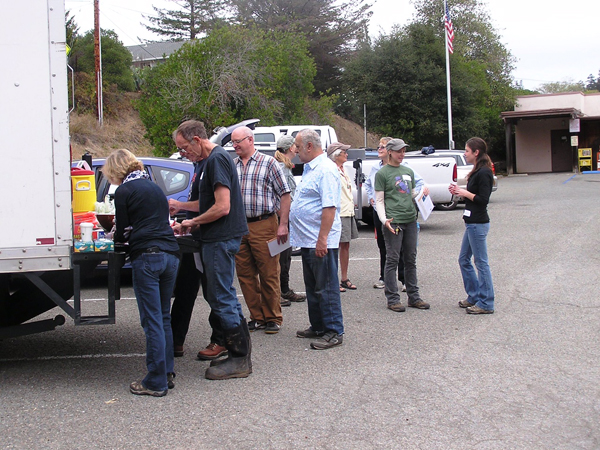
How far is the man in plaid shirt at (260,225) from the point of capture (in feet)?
21.1

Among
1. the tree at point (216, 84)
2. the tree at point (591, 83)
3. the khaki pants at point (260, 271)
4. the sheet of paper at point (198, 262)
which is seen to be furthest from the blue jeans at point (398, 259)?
the tree at point (591, 83)

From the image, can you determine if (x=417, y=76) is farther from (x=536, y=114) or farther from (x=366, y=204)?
(x=366, y=204)

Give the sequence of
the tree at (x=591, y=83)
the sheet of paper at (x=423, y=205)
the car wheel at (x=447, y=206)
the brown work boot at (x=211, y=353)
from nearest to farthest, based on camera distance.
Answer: the brown work boot at (x=211, y=353), the sheet of paper at (x=423, y=205), the car wheel at (x=447, y=206), the tree at (x=591, y=83)

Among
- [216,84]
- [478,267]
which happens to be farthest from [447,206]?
[478,267]

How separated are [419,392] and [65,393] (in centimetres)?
271

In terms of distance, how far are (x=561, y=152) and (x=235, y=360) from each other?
138 feet

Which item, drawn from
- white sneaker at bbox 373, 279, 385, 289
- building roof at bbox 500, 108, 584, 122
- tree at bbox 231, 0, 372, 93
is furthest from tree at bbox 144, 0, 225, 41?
white sneaker at bbox 373, 279, 385, 289

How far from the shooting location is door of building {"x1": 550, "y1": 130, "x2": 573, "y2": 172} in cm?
4288

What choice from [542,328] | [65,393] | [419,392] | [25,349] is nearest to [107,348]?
[25,349]

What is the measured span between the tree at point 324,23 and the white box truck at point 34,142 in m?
39.3

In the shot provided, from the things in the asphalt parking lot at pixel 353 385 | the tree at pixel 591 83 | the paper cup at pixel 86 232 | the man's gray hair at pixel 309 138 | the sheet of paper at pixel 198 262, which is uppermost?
the tree at pixel 591 83

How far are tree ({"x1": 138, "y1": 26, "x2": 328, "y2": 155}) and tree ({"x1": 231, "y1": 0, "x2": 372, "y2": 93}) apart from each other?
58.1 ft

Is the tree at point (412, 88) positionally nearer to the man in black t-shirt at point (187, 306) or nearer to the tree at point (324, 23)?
the tree at point (324, 23)

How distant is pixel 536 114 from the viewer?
3841 centimetres
